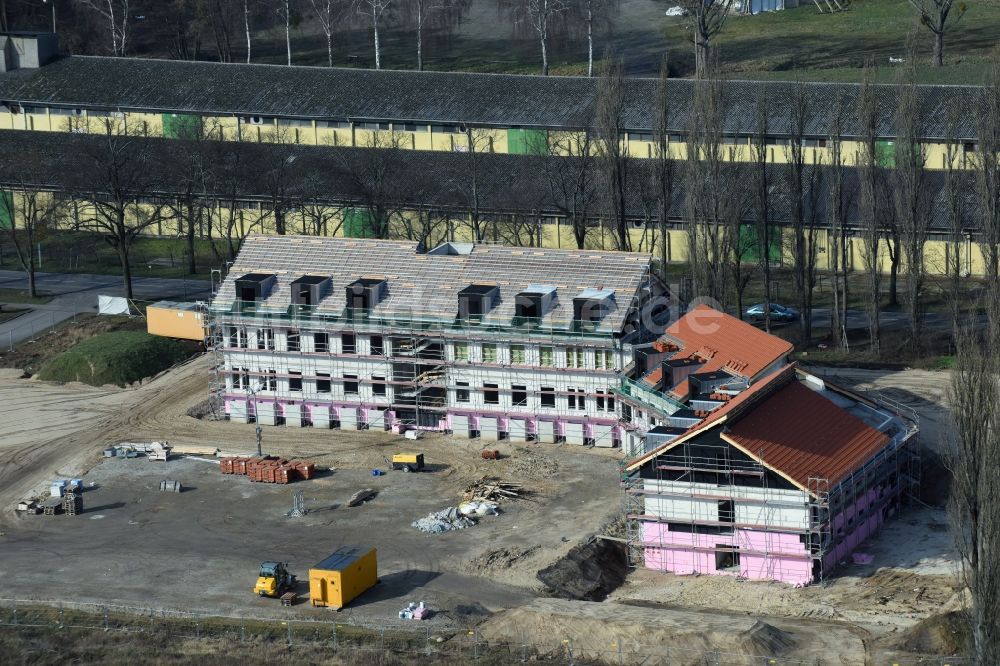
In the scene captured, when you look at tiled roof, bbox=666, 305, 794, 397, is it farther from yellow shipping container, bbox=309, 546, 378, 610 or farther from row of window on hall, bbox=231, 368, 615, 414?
yellow shipping container, bbox=309, 546, 378, 610

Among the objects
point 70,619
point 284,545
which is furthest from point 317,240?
point 70,619

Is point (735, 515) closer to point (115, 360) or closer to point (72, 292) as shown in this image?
→ point (115, 360)

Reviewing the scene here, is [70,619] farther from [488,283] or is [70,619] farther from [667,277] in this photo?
[667,277]

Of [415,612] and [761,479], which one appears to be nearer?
[415,612]

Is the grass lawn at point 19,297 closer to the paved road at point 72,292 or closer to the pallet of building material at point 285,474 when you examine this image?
the paved road at point 72,292

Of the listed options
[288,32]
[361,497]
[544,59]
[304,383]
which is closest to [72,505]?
[361,497]

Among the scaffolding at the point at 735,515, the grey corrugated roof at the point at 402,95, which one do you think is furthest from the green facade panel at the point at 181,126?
the scaffolding at the point at 735,515
